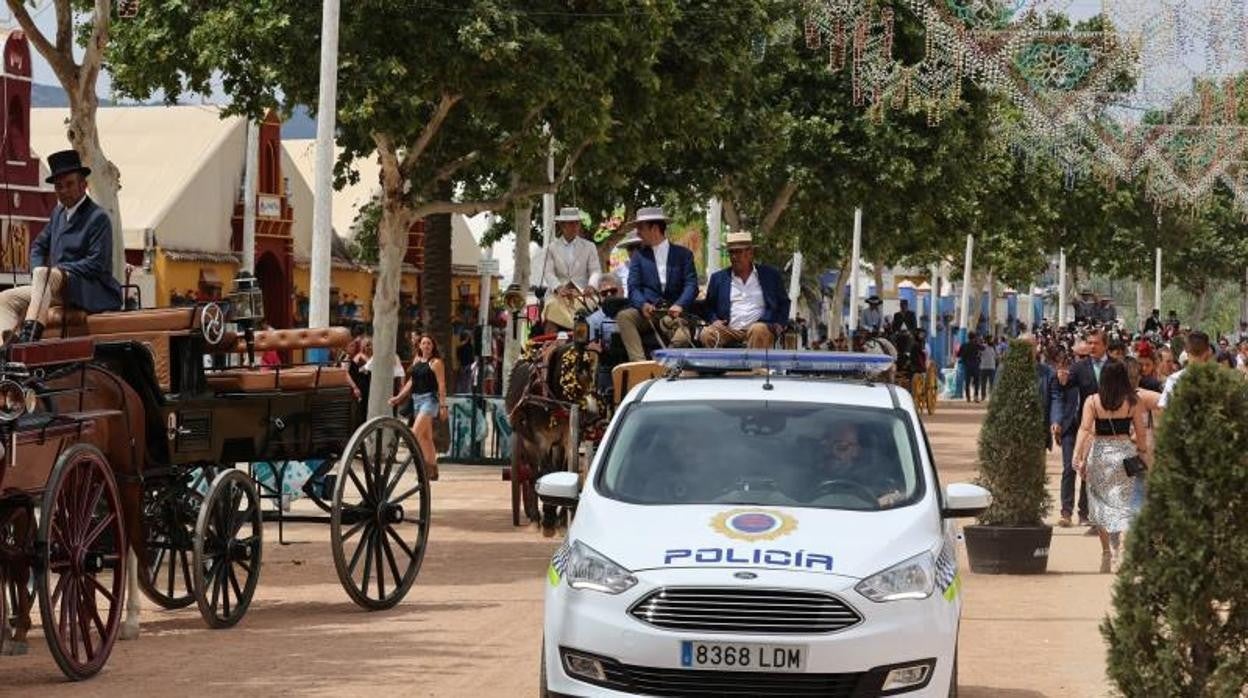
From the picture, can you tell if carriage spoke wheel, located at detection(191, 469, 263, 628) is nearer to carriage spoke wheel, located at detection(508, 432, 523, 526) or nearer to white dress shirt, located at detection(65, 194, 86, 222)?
white dress shirt, located at detection(65, 194, 86, 222)

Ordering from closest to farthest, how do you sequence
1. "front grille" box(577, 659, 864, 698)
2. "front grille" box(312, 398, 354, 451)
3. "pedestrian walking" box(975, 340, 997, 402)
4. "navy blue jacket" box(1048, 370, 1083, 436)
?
"front grille" box(577, 659, 864, 698), "front grille" box(312, 398, 354, 451), "navy blue jacket" box(1048, 370, 1083, 436), "pedestrian walking" box(975, 340, 997, 402)

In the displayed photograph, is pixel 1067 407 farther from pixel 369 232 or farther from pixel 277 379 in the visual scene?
pixel 369 232

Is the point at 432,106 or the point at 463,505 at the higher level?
the point at 432,106

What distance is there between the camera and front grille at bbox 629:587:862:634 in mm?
10211

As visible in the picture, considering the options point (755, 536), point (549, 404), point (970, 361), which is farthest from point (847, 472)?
point (970, 361)

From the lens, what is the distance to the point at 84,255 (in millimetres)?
14930

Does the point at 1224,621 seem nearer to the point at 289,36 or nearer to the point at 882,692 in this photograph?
the point at 882,692

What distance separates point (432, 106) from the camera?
3112cm

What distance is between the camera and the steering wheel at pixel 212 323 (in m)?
15.2

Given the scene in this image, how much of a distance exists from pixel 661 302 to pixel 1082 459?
421 centimetres

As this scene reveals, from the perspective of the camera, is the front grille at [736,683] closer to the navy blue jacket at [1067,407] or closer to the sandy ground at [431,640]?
the sandy ground at [431,640]

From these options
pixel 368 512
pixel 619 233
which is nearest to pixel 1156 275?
pixel 619 233

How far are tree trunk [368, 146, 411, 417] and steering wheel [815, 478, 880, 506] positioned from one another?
19.4m

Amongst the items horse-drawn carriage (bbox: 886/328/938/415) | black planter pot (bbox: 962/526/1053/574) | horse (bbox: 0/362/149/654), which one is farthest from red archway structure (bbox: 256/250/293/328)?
horse (bbox: 0/362/149/654)
